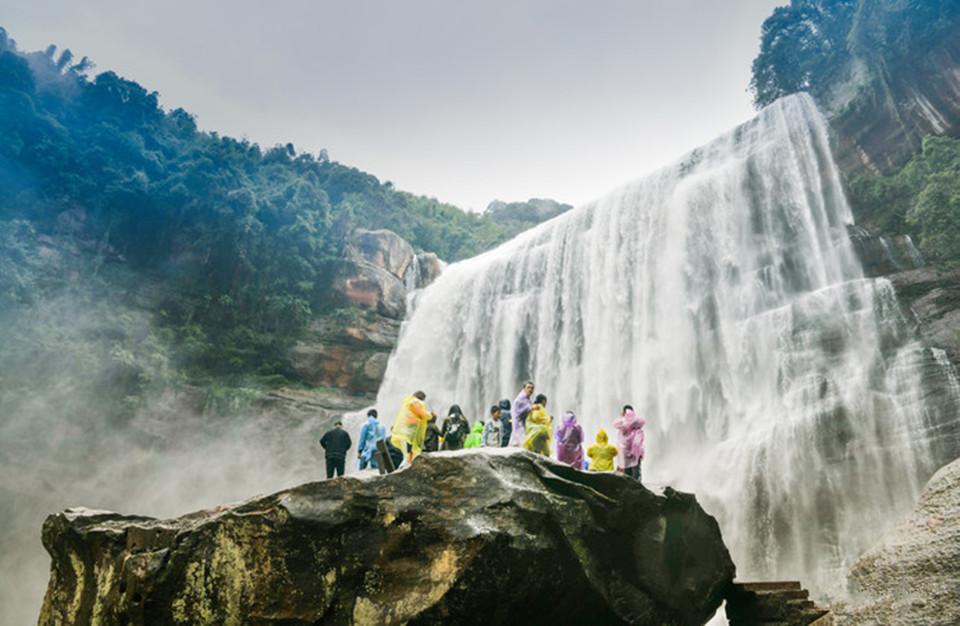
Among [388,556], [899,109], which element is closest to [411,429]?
[388,556]

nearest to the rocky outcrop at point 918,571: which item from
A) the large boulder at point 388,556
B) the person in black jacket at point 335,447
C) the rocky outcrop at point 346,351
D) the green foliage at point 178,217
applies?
the large boulder at point 388,556

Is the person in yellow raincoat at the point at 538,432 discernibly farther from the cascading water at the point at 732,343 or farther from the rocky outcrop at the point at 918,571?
the cascading water at the point at 732,343

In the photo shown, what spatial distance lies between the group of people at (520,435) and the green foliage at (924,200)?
10.3 meters

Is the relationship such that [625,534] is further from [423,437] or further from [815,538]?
[815,538]

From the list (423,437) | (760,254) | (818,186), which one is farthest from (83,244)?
(818,186)

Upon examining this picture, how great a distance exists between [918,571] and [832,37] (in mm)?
23531

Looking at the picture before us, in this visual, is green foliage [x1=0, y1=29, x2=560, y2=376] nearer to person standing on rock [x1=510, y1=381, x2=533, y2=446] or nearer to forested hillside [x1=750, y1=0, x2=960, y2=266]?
person standing on rock [x1=510, y1=381, x2=533, y2=446]

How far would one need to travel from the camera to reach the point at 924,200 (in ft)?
47.5

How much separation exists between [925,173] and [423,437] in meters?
14.8

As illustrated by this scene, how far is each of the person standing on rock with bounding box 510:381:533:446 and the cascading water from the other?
212 inches

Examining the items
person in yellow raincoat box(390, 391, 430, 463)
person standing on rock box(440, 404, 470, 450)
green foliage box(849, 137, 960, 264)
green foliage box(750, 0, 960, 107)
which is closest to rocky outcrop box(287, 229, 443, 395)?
person standing on rock box(440, 404, 470, 450)

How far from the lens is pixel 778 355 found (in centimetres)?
1439

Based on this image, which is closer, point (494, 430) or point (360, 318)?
point (494, 430)

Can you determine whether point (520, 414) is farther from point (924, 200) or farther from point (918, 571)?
point (924, 200)
